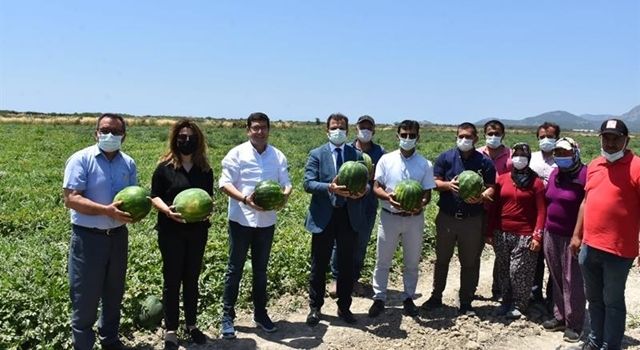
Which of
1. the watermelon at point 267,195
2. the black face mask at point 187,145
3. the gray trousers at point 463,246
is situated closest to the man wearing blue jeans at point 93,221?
the black face mask at point 187,145

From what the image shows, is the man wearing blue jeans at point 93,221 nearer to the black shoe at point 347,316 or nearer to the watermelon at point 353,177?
the watermelon at point 353,177

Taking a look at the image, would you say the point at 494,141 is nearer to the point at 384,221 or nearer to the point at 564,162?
the point at 564,162

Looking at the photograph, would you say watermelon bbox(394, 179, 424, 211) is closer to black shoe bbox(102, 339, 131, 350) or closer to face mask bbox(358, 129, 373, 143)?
face mask bbox(358, 129, 373, 143)

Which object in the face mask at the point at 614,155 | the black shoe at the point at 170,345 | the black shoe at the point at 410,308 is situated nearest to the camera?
the face mask at the point at 614,155

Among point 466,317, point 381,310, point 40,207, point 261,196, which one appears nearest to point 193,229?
point 261,196

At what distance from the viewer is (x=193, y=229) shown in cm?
507

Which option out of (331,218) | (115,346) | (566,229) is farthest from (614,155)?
(115,346)

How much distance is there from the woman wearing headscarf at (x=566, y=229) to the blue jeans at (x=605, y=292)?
46cm

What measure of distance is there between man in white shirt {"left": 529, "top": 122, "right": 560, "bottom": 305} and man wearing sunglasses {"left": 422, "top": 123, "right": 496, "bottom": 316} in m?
0.91

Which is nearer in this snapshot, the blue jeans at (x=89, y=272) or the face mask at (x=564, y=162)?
the blue jeans at (x=89, y=272)

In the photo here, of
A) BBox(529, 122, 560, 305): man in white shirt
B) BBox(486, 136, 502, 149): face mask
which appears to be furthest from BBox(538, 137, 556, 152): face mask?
BBox(486, 136, 502, 149): face mask

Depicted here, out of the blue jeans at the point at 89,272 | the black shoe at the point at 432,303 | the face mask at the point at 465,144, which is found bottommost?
the black shoe at the point at 432,303

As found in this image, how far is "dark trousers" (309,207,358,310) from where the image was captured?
19.1 feet

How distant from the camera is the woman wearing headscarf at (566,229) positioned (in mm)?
5535
